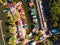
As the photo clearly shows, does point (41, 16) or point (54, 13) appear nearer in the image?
point (54, 13)

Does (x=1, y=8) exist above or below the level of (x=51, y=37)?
above

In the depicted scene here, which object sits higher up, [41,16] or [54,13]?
[54,13]

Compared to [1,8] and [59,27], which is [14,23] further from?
[59,27]

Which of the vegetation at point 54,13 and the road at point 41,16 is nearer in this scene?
the vegetation at point 54,13

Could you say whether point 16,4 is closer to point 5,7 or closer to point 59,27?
point 5,7

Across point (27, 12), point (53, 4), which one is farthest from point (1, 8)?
point (53, 4)

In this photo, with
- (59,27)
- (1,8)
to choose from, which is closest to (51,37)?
(59,27)

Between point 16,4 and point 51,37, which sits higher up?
point 16,4

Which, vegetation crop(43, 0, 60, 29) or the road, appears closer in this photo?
vegetation crop(43, 0, 60, 29)

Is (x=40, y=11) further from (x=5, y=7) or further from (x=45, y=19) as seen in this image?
(x=5, y=7)
